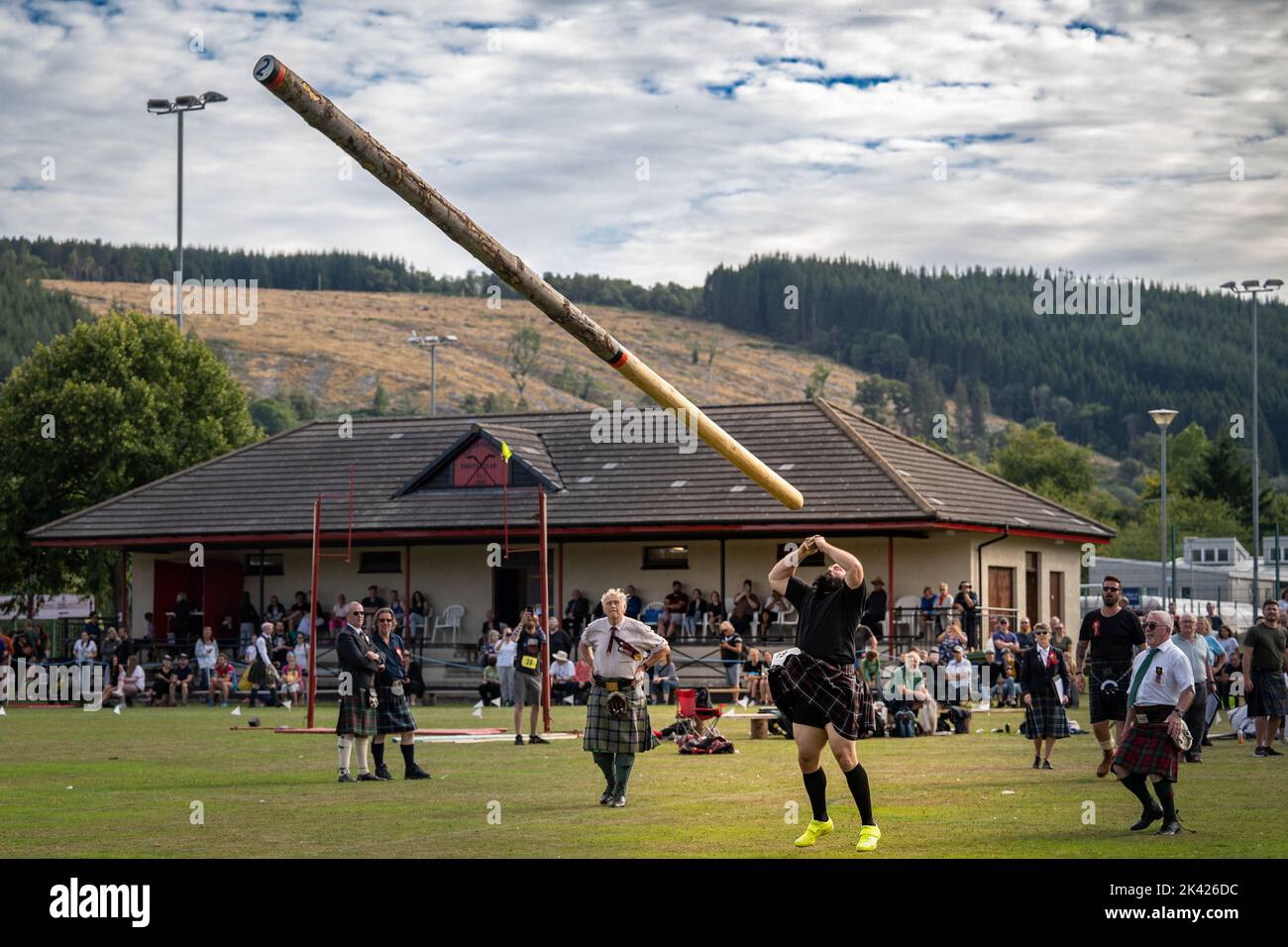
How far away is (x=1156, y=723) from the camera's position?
38.0ft

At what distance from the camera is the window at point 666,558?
35.3 meters

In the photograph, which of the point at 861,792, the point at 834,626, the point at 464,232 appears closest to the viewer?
the point at 464,232

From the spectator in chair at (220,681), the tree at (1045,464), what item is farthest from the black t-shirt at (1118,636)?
the tree at (1045,464)

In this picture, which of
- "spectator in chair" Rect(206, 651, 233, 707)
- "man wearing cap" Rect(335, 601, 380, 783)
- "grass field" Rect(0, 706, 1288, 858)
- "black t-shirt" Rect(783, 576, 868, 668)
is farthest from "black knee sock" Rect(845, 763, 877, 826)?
"spectator in chair" Rect(206, 651, 233, 707)

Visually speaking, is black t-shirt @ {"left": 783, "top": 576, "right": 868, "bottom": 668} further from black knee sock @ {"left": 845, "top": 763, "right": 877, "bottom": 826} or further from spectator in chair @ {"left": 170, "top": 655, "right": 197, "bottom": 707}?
spectator in chair @ {"left": 170, "top": 655, "right": 197, "bottom": 707}

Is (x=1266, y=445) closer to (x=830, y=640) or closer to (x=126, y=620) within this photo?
(x=126, y=620)

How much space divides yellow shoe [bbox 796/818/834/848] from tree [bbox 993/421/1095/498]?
85414 millimetres

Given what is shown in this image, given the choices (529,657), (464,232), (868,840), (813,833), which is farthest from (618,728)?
(529,657)

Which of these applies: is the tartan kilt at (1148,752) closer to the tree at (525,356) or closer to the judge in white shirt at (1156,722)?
the judge in white shirt at (1156,722)

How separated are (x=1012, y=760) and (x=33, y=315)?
12722 cm

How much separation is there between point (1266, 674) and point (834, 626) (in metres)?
10.0

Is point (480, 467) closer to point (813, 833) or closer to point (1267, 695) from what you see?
point (1267, 695)

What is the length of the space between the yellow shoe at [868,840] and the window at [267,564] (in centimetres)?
2933
